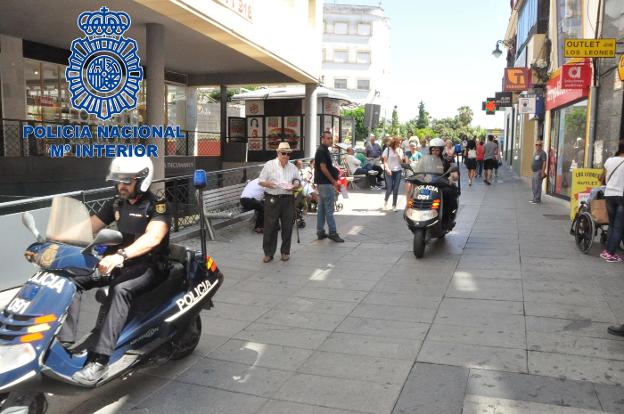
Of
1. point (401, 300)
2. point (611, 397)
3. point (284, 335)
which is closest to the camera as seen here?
point (611, 397)

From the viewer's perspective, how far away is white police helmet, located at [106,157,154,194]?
3.85 m

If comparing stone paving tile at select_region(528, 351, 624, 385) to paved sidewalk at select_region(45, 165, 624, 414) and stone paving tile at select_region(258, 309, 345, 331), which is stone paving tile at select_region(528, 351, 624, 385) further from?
stone paving tile at select_region(258, 309, 345, 331)

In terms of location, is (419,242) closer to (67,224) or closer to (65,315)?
(67,224)

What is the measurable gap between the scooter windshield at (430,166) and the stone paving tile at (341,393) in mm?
5257

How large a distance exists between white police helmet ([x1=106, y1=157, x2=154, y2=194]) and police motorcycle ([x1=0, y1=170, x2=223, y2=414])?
326mm

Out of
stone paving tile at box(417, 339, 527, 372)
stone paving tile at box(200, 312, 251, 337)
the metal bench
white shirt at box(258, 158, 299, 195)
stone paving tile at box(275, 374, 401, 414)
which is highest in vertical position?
white shirt at box(258, 158, 299, 195)

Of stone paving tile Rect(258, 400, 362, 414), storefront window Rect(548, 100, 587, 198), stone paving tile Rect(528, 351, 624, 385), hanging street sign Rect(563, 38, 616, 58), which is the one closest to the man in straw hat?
stone paving tile Rect(528, 351, 624, 385)

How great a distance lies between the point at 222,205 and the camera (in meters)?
11.0

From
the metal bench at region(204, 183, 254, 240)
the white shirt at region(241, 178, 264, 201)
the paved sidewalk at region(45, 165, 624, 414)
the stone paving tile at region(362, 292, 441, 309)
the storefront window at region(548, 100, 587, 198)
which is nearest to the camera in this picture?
the paved sidewalk at region(45, 165, 624, 414)

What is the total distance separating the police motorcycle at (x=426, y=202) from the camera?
8.27 m

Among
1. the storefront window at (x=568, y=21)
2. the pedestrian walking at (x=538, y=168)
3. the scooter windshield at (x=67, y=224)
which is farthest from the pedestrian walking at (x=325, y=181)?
the storefront window at (x=568, y=21)

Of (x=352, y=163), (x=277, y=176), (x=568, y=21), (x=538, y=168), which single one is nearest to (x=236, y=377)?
(x=277, y=176)

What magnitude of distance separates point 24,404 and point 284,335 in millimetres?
2377

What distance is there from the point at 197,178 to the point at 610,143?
952 centimetres
